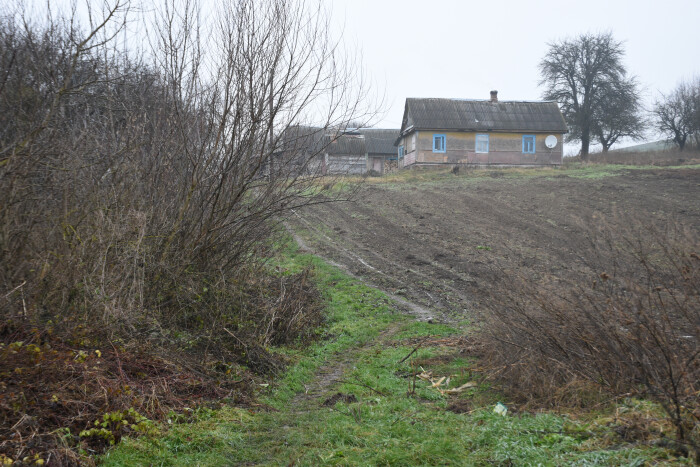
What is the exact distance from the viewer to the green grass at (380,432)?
4.18m

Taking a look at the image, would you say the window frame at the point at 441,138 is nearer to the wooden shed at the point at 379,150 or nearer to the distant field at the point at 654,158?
the wooden shed at the point at 379,150

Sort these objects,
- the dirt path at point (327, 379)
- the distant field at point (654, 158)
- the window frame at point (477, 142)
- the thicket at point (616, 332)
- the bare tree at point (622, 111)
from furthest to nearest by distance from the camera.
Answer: the bare tree at point (622, 111) → the window frame at point (477, 142) → the distant field at point (654, 158) → the dirt path at point (327, 379) → the thicket at point (616, 332)

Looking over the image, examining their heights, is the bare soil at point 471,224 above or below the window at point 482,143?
below

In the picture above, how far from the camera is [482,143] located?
38188 mm

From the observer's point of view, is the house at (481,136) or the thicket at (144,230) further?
the house at (481,136)

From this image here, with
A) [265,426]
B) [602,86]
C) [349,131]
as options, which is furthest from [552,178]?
[265,426]

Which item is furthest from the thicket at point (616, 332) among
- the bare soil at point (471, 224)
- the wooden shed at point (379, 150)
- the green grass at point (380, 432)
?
the wooden shed at point (379, 150)

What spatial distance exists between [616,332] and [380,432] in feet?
7.75

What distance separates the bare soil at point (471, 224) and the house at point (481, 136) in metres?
5.47

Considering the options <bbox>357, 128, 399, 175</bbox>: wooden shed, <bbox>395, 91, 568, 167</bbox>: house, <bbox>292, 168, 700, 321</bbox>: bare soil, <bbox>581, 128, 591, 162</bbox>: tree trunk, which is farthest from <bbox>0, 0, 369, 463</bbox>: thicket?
<bbox>581, 128, 591, 162</bbox>: tree trunk

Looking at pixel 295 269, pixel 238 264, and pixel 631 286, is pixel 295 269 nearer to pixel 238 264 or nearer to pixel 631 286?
pixel 238 264

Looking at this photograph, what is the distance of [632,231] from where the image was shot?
5.78 m

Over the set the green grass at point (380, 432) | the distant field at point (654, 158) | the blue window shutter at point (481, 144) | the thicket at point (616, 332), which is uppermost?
the blue window shutter at point (481, 144)

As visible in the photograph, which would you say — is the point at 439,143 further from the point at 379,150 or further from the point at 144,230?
the point at 144,230
